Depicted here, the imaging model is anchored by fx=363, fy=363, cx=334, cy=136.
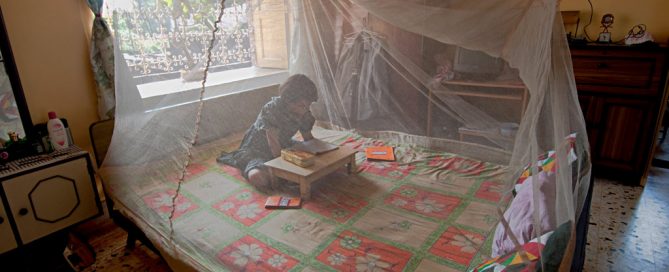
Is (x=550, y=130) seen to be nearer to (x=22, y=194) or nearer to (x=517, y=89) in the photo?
(x=517, y=89)

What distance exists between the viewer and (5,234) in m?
2.06

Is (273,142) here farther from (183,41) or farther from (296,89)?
(183,41)

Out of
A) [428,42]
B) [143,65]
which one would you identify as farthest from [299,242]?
[428,42]

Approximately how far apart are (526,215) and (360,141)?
164 cm

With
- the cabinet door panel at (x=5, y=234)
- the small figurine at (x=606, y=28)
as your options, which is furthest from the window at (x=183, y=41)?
the small figurine at (x=606, y=28)

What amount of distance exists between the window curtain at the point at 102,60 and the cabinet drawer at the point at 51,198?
431 millimetres

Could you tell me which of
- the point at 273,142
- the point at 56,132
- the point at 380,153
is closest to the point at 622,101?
the point at 380,153

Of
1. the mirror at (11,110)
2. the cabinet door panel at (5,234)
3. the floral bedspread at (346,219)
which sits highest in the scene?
the mirror at (11,110)

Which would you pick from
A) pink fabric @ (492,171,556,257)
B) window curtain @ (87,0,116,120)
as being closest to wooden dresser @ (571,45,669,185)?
pink fabric @ (492,171,556,257)

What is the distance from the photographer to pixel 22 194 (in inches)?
82.0

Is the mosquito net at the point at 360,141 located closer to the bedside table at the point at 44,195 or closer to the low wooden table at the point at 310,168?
the low wooden table at the point at 310,168

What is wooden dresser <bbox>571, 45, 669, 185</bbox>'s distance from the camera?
2818mm

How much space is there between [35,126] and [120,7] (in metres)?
1.21

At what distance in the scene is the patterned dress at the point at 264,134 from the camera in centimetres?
238
